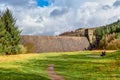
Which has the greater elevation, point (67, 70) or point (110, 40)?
point (110, 40)

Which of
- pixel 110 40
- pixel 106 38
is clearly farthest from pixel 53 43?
pixel 110 40

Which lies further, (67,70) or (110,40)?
(110,40)

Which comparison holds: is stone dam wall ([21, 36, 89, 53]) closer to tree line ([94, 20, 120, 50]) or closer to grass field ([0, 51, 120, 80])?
tree line ([94, 20, 120, 50])

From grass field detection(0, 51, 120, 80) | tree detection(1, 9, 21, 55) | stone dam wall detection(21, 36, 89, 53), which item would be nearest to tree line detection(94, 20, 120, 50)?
stone dam wall detection(21, 36, 89, 53)

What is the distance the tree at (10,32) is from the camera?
3657 inches

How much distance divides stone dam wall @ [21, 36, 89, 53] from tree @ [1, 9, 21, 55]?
109ft

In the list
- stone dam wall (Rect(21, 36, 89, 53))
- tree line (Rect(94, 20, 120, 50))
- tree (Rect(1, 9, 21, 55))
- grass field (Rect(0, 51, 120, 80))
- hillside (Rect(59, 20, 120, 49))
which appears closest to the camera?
grass field (Rect(0, 51, 120, 80))

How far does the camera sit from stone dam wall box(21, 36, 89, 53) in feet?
444

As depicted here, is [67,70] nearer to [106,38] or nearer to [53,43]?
[106,38]

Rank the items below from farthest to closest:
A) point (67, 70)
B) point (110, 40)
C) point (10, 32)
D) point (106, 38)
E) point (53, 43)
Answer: point (53, 43) → point (106, 38) → point (110, 40) → point (10, 32) → point (67, 70)

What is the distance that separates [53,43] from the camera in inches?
5719

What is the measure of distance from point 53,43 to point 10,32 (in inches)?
2032

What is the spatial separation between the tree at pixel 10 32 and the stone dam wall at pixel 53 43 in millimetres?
33091

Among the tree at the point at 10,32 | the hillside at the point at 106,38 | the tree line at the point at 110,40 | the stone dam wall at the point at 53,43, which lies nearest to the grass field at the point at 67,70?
the tree at the point at 10,32
